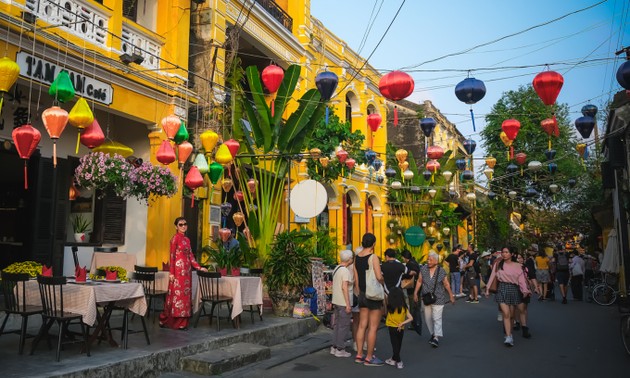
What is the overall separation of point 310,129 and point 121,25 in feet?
16.4

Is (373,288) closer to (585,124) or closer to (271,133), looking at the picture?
(271,133)

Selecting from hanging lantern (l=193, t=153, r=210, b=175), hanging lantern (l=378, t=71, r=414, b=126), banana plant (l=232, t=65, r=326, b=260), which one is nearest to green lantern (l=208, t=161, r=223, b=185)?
hanging lantern (l=193, t=153, r=210, b=175)

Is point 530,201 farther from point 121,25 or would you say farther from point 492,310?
point 121,25

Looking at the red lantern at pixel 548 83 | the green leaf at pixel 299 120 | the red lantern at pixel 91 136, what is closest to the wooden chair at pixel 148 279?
the red lantern at pixel 91 136

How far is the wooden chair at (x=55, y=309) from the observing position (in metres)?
5.83

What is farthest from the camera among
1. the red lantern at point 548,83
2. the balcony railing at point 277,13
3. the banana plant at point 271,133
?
the balcony railing at point 277,13

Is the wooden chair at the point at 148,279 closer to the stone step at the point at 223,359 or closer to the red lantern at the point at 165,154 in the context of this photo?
the stone step at the point at 223,359

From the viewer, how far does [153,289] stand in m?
8.54

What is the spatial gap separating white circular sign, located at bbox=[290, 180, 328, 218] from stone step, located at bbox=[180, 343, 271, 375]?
418cm

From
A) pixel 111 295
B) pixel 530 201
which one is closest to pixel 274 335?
pixel 111 295

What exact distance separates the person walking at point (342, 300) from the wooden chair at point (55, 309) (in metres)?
3.52

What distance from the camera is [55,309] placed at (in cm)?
593

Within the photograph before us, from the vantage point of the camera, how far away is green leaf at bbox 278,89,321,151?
40.4 feet

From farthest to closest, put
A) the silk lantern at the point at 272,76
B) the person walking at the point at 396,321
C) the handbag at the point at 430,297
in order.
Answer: the silk lantern at the point at 272,76 < the handbag at the point at 430,297 < the person walking at the point at 396,321
